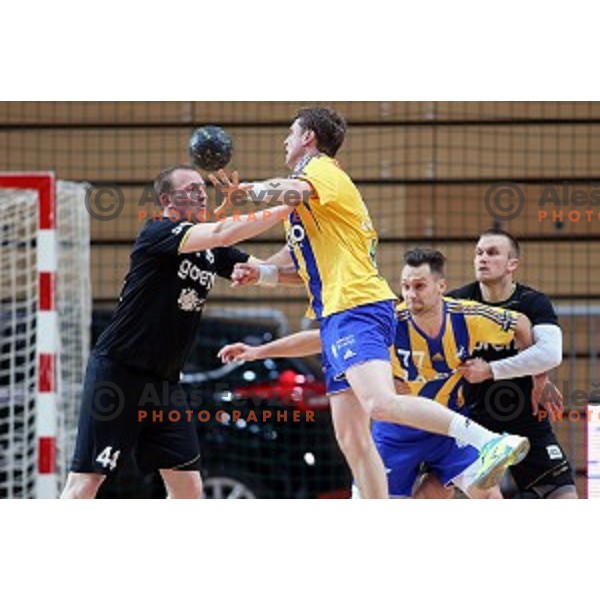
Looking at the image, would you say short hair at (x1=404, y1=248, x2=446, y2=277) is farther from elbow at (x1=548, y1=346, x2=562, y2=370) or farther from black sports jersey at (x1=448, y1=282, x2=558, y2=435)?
elbow at (x1=548, y1=346, x2=562, y2=370)

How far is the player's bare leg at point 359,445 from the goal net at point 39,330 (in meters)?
2.16

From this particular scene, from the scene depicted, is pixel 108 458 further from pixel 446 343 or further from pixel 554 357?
pixel 554 357

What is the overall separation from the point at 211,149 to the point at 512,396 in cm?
202

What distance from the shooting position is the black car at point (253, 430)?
32.9 feet

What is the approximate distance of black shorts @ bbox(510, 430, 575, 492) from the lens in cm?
877

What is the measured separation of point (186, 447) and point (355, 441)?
2.91 feet

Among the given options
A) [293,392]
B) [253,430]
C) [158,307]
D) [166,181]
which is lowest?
[253,430]

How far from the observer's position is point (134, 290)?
850cm

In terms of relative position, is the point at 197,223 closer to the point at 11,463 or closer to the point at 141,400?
the point at 141,400

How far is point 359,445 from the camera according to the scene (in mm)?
8023

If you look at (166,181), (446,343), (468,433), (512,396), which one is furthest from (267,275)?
(512,396)

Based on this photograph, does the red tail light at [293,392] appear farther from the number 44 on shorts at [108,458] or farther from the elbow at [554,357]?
the number 44 on shorts at [108,458]

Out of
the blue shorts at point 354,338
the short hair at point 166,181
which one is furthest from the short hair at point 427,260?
the short hair at point 166,181
